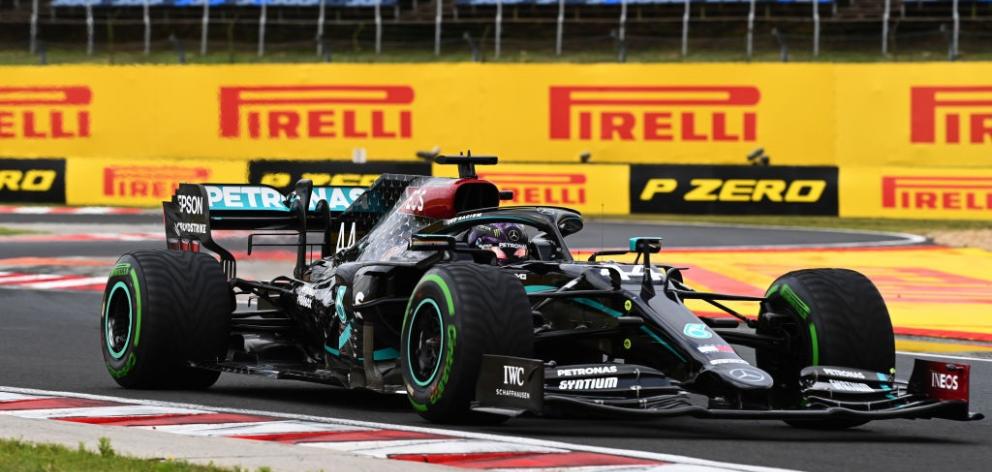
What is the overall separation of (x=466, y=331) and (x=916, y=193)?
78.4ft

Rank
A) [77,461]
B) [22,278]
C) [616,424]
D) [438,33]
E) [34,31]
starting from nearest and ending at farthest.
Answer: [77,461] < [616,424] < [22,278] < [438,33] < [34,31]

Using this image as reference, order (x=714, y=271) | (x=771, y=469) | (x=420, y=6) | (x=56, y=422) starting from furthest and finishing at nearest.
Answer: (x=420, y=6) < (x=714, y=271) < (x=56, y=422) < (x=771, y=469)

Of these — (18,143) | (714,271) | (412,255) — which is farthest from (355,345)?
(18,143)

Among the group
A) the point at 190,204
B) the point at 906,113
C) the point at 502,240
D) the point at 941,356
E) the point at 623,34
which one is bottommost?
the point at 941,356

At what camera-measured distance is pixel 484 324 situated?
866cm

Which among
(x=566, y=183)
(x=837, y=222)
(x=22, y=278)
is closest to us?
(x=22, y=278)

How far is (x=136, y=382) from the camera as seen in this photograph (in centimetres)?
1090

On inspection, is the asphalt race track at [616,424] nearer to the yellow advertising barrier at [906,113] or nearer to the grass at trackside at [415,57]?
the yellow advertising barrier at [906,113]

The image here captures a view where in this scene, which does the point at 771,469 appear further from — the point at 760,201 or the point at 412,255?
the point at 760,201

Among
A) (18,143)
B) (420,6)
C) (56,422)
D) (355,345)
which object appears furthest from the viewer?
(420,6)

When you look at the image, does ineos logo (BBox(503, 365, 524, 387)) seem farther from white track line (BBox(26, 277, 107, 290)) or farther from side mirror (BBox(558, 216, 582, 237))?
white track line (BBox(26, 277, 107, 290))

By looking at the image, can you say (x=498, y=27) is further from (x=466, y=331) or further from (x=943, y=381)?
(x=466, y=331)

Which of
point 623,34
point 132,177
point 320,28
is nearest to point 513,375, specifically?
point 132,177

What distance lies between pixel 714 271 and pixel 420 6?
2066 cm
